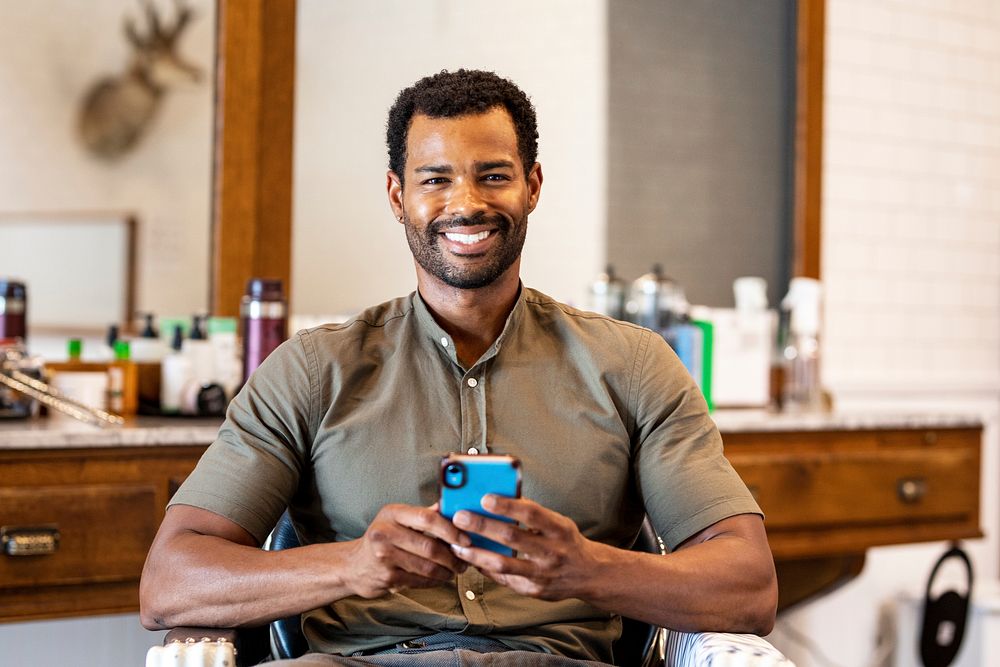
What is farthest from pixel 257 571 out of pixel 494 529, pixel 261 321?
pixel 261 321

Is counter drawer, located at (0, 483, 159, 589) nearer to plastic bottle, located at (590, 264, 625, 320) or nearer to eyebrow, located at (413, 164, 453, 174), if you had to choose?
eyebrow, located at (413, 164, 453, 174)

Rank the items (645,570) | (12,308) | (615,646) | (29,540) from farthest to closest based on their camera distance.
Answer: (12,308)
(29,540)
(615,646)
(645,570)

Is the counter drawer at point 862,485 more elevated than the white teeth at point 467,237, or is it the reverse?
the white teeth at point 467,237

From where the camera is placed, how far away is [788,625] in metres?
3.26

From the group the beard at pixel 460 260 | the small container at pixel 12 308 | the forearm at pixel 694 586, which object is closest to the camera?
the forearm at pixel 694 586

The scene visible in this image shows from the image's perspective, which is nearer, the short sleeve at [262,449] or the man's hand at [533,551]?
the man's hand at [533,551]

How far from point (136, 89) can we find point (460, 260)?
1153mm

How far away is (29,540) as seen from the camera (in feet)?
5.92

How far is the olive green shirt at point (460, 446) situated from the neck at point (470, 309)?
3 cm

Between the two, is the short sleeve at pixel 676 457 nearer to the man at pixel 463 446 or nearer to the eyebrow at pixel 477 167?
the man at pixel 463 446

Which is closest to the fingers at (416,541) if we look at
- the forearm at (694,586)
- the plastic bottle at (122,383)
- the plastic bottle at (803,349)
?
the forearm at (694,586)

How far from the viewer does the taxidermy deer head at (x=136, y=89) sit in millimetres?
2307

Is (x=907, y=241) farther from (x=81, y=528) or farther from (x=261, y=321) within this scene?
(x=81, y=528)

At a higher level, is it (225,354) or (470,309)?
(470,309)
